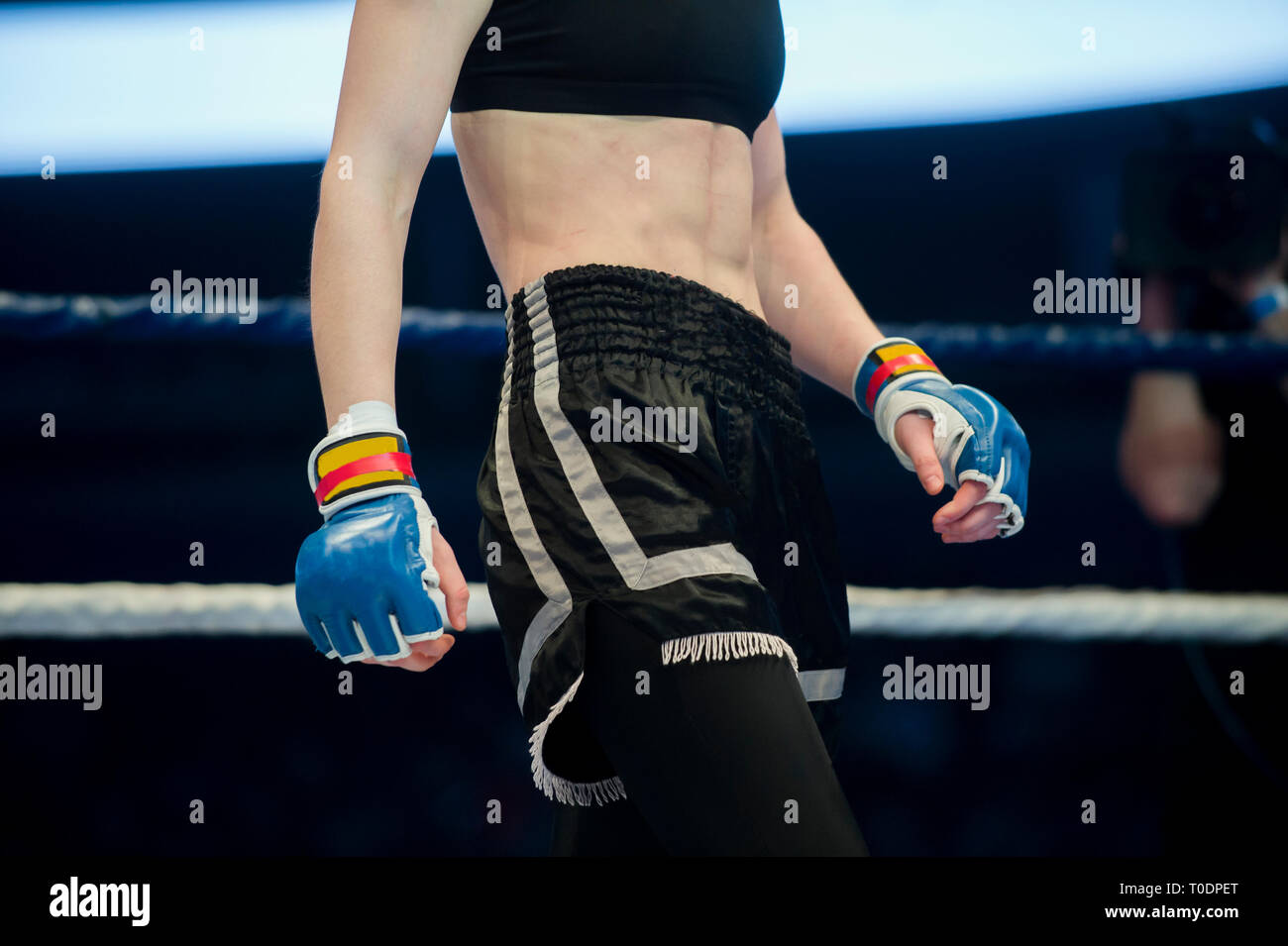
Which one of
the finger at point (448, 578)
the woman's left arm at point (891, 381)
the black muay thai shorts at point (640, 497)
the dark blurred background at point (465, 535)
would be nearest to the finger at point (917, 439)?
the woman's left arm at point (891, 381)

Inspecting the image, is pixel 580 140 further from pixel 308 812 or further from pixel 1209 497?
pixel 308 812

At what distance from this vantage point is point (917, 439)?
96cm

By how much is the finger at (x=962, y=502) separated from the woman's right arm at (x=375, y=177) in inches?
17.7


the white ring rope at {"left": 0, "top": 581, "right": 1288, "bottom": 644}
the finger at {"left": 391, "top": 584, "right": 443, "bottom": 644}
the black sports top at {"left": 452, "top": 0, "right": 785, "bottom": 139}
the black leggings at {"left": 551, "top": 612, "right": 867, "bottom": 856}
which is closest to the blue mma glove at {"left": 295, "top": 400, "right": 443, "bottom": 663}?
the finger at {"left": 391, "top": 584, "right": 443, "bottom": 644}

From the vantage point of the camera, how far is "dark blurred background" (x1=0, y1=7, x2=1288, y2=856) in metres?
2.57

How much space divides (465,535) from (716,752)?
7.86ft

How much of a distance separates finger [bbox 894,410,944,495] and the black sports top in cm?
31

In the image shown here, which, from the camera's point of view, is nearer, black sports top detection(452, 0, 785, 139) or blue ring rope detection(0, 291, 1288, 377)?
black sports top detection(452, 0, 785, 139)

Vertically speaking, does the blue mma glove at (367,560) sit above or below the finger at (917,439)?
below

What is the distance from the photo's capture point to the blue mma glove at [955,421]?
3.04ft

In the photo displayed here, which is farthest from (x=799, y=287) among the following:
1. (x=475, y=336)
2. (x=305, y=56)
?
(x=305, y=56)

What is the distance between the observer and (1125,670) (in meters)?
2.84

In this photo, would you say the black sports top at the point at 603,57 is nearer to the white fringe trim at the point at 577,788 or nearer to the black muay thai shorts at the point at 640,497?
the black muay thai shorts at the point at 640,497

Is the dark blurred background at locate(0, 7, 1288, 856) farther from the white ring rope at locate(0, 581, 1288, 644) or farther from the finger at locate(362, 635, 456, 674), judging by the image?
the finger at locate(362, 635, 456, 674)
